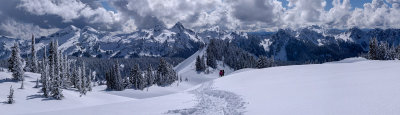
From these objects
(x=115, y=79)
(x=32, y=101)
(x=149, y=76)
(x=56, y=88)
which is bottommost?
(x=32, y=101)

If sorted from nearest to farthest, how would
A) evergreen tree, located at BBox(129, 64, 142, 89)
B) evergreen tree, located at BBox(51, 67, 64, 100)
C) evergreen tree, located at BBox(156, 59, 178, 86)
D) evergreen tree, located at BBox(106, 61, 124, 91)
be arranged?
evergreen tree, located at BBox(51, 67, 64, 100), evergreen tree, located at BBox(106, 61, 124, 91), evergreen tree, located at BBox(129, 64, 142, 89), evergreen tree, located at BBox(156, 59, 178, 86)

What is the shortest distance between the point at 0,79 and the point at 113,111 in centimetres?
5183

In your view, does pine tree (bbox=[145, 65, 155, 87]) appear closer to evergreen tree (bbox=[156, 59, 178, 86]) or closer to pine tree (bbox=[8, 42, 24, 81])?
evergreen tree (bbox=[156, 59, 178, 86])

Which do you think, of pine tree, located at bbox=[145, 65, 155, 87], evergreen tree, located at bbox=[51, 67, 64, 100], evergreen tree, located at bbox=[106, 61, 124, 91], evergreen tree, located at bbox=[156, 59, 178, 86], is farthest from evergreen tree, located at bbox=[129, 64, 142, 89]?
evergreen tree, located at bbox=[51, 67, 64, 100]

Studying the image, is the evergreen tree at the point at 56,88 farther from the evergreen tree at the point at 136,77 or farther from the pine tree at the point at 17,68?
the evergreen tree at the point at 136,77

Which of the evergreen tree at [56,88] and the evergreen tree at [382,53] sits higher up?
the evergreen tree at [382,53]

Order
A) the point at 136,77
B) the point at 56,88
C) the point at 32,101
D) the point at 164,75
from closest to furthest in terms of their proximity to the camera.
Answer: the point at 32,101
the point at 56,88
the point at 136,77
the point at 164,75

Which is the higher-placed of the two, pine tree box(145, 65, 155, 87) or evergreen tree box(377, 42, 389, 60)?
evergreen tree box(377, 42, 389, 60)

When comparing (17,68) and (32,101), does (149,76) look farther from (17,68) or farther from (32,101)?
(32,101)

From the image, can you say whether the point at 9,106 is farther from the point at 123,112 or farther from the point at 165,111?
the point at 165,111

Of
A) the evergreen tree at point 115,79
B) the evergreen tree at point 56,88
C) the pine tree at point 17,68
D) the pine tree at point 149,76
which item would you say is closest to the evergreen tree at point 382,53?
the pine tree at point 149,76

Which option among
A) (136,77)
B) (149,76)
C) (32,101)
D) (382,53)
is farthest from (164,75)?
(382,53)

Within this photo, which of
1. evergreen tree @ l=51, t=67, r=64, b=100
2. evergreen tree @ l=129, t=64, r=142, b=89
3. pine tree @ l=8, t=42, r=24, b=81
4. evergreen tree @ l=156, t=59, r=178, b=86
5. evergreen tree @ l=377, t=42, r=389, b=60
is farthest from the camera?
evergreen tree @ l=156, t=59, r=178, b=86

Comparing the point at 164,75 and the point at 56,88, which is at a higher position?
the point at 164,75
